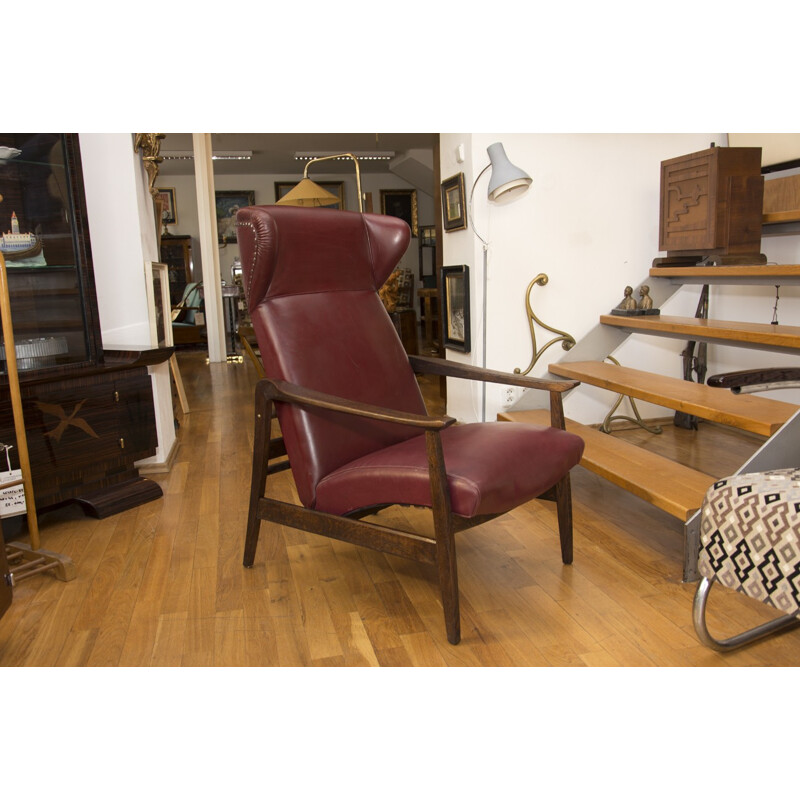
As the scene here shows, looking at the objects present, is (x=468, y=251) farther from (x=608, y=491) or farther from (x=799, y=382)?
(x=799, y=382)

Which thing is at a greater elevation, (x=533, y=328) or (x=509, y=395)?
(x=533, y=328)

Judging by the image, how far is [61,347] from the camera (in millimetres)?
2756

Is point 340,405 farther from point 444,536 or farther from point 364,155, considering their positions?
point 364,155

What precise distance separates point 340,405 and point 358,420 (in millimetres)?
276

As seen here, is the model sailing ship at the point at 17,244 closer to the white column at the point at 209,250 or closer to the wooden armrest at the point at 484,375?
the wooden armrest at the point at 484,375

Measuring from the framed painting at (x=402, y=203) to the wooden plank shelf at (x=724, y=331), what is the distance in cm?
813

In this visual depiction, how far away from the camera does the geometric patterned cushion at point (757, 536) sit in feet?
4.71

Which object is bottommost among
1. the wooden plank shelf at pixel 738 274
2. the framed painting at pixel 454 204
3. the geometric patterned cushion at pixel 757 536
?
the geometric patterned cushion at pixel 757 536

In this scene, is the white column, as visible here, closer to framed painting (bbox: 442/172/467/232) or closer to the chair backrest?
framed painting (bbox: 442/172/467/232)

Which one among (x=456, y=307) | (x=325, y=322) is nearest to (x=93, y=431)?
(x=325, y=322)

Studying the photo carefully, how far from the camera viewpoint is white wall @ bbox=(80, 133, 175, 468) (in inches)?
121

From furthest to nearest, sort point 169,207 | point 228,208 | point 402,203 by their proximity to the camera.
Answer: point 402,203 → point 228,208 → point 169,207

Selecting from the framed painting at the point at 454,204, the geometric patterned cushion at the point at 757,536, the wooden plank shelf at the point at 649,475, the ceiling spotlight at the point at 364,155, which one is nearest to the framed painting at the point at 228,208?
the ceiling spotlight at the point at 364,155

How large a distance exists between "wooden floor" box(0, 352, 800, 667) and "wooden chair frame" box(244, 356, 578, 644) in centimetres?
13
